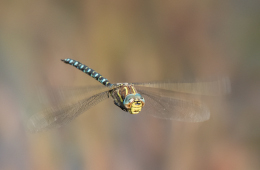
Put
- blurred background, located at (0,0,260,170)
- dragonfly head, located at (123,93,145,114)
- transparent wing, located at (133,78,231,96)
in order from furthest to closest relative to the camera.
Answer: blurred background, located at (0,0,260,170) → transparent wing, located at (133,78,231,96) → dragonfly head, located at (123,93,145,114)

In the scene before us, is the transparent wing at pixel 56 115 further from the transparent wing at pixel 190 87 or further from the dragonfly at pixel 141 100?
the transparent wing at pixel 190 87

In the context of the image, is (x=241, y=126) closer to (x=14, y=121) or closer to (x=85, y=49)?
(x=85, y=49)

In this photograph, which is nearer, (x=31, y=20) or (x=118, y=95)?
(x=118, y=95)

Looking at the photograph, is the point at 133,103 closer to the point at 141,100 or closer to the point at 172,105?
the point at 141,100

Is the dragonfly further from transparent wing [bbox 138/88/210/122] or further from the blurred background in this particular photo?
the blurred background

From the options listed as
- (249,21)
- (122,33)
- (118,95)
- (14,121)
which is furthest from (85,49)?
(249,21)

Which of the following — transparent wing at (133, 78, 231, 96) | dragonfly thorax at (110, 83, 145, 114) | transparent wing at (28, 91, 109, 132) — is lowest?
transparent wing at (28, 91, 109, 132)

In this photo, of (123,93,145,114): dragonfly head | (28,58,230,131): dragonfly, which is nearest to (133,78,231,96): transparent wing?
(28,58,230,131): dragonfly
